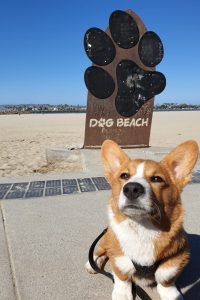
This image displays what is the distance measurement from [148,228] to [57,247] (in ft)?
4.17

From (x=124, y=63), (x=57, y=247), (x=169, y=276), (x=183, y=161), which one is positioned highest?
(x=124, y=63)

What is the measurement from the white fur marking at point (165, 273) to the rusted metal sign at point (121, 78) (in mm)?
6204

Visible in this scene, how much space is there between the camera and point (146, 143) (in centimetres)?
905

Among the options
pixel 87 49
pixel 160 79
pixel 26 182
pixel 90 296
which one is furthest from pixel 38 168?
pixel 90 296

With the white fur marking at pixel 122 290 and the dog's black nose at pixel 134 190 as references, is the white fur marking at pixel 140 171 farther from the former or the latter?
the white fur marking at pixel 122 290

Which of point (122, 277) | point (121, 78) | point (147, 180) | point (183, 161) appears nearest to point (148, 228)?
point (147, 180)

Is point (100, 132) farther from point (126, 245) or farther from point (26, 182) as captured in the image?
point (126, 245)

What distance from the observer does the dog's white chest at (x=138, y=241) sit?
2465 mm

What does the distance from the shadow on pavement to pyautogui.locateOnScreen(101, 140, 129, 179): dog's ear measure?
106cm

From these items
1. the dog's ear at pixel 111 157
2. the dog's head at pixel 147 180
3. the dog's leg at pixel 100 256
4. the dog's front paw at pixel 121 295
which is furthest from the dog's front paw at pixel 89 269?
the dog's ear at pixel 111 157

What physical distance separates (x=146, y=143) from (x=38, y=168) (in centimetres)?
286

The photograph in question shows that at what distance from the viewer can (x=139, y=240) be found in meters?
2.48

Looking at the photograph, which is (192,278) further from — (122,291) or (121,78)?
(121,78)

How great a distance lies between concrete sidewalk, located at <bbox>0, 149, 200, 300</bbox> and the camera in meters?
2.74
